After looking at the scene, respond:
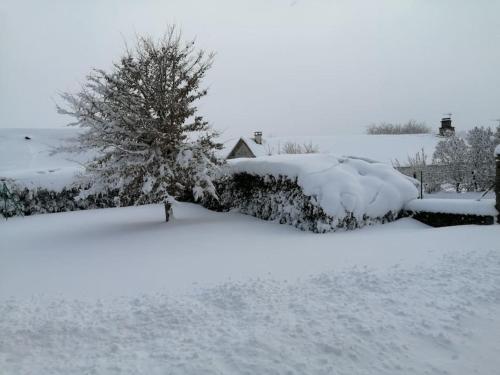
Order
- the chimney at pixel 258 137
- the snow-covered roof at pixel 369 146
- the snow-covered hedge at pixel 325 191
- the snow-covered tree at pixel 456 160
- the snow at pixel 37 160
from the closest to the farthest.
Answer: the snow-covered hedge at pixel 325 191 → the snow at pixel 37 160 → the snow-covered tree at pixel 456 160 → the snow-covered roof at pixel 369 146 → the chimney at pixel 258 137

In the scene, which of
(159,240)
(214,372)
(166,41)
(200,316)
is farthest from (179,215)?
(214,372)

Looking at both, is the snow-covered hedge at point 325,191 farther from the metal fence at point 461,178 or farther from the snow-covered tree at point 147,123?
the metal fence at point 461,178

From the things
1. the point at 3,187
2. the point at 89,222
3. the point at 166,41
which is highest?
the point at 166,41

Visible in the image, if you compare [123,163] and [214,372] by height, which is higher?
[123,163]

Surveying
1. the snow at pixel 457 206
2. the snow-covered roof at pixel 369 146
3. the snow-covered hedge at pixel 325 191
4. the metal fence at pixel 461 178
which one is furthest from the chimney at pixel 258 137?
the snow at pixel 457 206

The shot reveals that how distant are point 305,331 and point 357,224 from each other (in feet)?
16.8

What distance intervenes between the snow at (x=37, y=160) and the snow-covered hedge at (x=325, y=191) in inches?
217

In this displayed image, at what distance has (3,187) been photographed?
41.4 feet

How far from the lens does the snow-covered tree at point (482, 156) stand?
22219 mm

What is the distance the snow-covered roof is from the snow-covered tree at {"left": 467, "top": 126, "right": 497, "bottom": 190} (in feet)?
27.1

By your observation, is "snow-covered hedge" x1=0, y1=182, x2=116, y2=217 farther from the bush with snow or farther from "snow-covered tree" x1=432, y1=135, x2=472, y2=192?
the bush with snow

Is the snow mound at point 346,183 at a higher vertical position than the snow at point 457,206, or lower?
higher

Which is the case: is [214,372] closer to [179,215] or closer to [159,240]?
[159,240]

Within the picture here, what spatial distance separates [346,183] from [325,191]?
56cm
